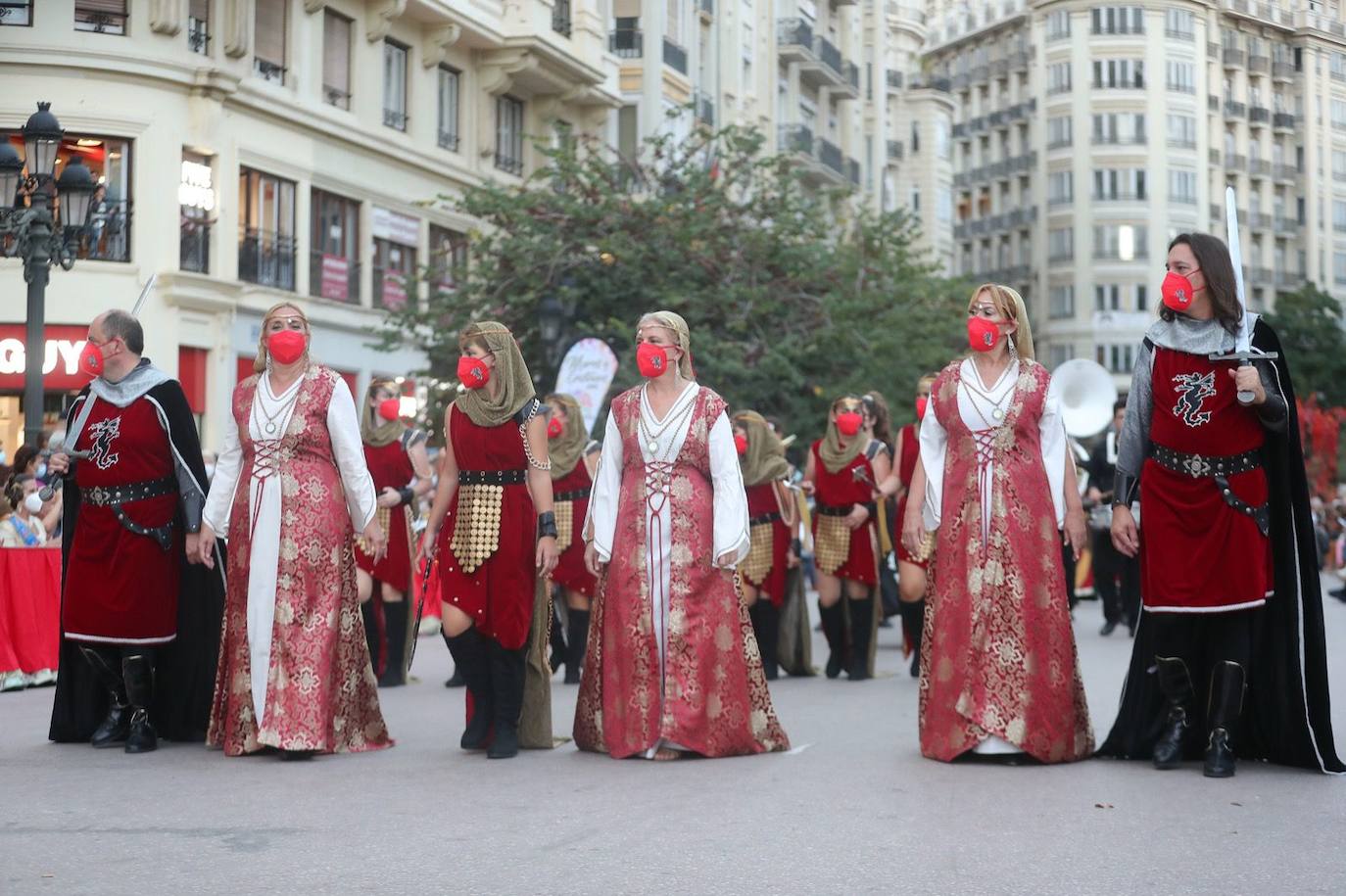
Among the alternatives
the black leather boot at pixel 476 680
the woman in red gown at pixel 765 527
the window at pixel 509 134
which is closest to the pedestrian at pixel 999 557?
the black leather boot at pixel 476 680

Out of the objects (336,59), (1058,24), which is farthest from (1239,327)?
(1058,24)

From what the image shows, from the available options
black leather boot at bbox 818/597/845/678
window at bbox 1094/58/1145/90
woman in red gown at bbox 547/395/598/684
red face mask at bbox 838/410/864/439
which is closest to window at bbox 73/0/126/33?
woman in red gown at bbox 547/395/598/684

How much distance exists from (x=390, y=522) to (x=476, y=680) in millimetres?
4340

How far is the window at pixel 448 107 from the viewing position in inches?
1462

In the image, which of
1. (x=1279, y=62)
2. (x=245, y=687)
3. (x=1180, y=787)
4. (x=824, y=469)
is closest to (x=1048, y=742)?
(x=1180, y=787)

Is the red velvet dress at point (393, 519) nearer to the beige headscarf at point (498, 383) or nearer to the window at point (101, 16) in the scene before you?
the beige headscarf at point (498, 383)

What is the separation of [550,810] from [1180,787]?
248cm

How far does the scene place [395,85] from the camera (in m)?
35.6

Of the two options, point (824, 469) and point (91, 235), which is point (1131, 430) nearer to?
point (824, 469)

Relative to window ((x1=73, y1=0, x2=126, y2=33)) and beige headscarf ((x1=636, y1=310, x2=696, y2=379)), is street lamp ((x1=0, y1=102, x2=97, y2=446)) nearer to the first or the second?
beige headscarf ((x1=636, y1=310, x2=696, y2=379))

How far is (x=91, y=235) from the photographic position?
17219 mm

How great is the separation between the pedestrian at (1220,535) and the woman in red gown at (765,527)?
17.9 ft

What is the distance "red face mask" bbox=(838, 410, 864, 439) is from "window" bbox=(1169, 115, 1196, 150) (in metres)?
88.9

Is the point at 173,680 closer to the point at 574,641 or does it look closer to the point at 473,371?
the point at 473,371
